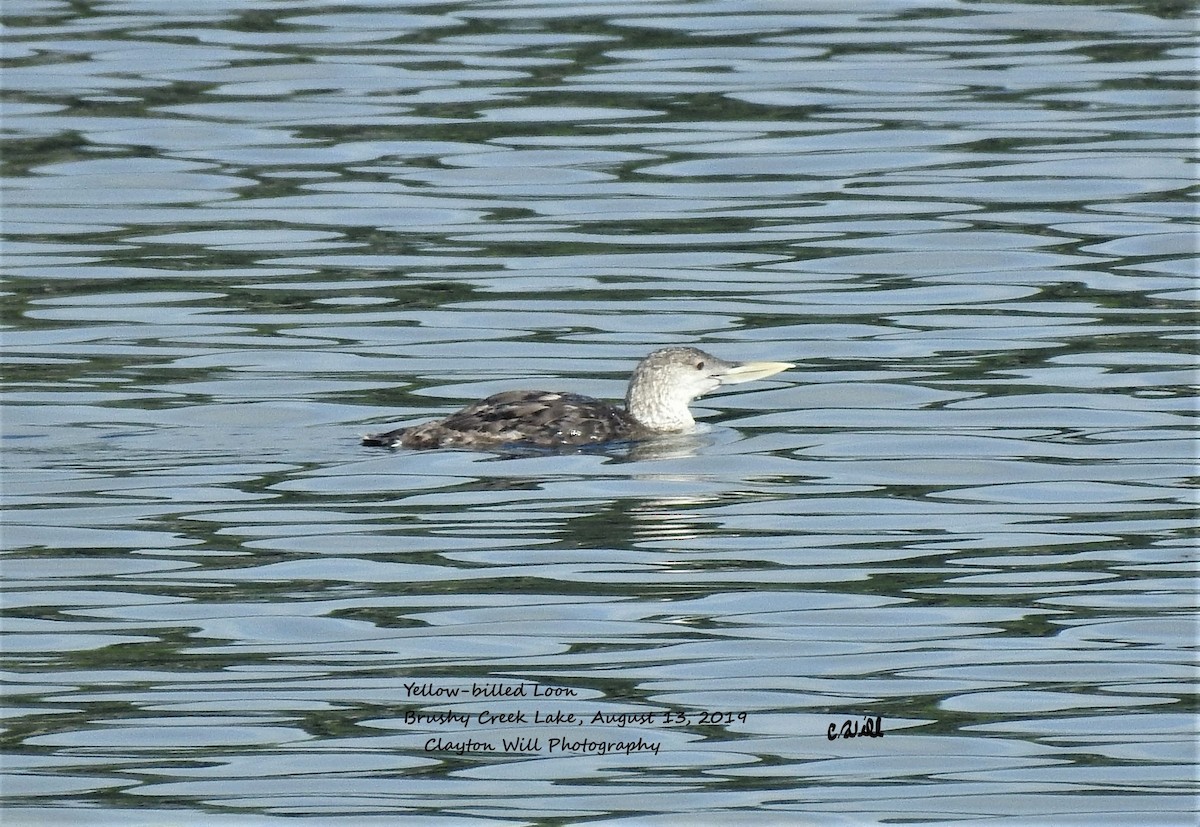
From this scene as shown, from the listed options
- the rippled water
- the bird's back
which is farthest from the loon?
the rippled water

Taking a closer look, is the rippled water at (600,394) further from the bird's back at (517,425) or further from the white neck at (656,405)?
the white neck at (656,405)

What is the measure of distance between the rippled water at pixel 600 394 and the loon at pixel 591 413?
0.15 m

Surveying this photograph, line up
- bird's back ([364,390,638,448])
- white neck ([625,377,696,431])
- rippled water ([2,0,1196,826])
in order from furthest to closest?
white neck ([625,377,696,431]) < bird's back ([364,390,638,448]) < rippled water ([2,0,1196,826])

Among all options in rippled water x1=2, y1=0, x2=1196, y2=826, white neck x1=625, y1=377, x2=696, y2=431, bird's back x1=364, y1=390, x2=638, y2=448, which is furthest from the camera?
white neck x1=625, y1=377, x2=696, y2=431

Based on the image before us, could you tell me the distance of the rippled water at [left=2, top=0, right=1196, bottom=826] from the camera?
8.75 metres

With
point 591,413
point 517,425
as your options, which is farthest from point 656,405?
point 517,425

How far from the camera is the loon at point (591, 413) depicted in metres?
13.1

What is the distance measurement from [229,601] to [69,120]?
11.4 meters

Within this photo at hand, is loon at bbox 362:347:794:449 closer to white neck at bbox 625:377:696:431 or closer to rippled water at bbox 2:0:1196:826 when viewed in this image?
white neck at bbox 625:377:696:431

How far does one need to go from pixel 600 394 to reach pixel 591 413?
4.09 feet

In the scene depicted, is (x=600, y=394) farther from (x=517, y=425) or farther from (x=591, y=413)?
(x=517, y=425)

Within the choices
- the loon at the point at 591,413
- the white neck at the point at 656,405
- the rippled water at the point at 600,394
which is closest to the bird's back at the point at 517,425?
the loon at the point at 591,413

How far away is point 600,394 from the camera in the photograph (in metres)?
14.7

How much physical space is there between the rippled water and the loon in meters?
0.15
